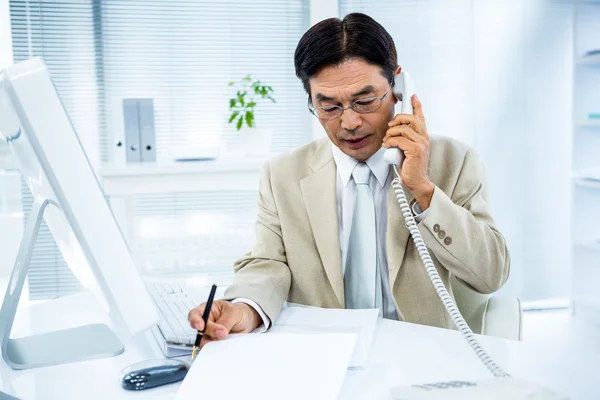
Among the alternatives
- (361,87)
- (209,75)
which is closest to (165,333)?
(361,87)

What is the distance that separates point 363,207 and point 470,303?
1.10ft

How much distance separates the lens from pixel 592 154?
3197mm

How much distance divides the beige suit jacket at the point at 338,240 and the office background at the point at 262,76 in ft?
6.61

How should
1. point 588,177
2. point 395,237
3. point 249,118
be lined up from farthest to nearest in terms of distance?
1. point 249,118
2. point 588,177
3. point 395,237

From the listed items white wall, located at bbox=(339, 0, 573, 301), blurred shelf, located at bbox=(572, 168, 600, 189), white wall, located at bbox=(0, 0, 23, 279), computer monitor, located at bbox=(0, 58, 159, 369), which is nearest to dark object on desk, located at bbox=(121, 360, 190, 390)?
computer monitor, located at bbox=(0, 58, 159, 369)

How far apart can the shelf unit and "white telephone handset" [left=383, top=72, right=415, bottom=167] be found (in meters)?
2.19

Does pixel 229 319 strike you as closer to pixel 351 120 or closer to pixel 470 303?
pixel 351 120

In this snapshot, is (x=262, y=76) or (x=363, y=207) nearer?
(x=363, y=207)

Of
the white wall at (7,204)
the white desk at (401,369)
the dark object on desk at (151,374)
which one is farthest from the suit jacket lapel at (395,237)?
the white wall at (7,204)

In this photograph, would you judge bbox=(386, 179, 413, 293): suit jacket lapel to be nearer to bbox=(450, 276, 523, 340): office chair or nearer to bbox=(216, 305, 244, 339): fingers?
bbox=(450, 276, 523, 340): office chair

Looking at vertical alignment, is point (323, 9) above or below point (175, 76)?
above

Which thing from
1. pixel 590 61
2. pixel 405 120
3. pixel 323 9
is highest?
pixel 323 9

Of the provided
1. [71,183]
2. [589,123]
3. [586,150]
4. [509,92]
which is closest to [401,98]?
[71,183]

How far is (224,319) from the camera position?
39.4 inches
